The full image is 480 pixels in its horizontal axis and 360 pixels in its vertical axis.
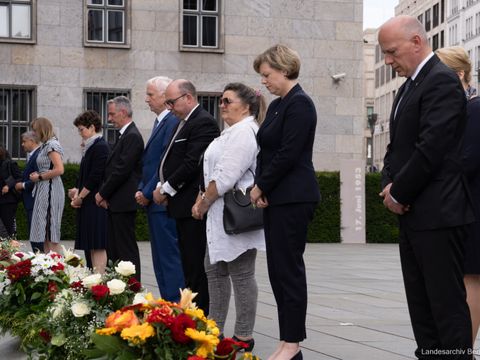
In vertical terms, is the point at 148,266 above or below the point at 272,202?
below

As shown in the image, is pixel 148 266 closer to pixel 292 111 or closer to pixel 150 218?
pixel 150 218

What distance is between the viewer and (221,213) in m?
7.85

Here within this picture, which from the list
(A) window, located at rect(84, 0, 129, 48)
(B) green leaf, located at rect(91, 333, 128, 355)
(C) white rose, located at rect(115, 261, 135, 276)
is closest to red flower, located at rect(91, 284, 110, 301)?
(C) white rose, located at rect(115, 261, 135, 276)

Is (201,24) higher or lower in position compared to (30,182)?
higher

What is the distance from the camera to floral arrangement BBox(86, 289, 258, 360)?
4.83 metres

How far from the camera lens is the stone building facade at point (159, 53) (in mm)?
24641

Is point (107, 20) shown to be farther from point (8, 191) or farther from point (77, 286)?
point (77, 286)

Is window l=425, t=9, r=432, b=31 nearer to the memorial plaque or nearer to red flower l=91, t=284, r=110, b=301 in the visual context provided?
the memorial plaque

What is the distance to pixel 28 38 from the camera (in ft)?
80.8

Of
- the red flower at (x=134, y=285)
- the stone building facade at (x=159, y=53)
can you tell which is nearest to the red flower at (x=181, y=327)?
the red flower at (x=134, y=285)

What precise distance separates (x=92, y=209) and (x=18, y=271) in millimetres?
3284

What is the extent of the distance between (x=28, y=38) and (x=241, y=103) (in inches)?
692

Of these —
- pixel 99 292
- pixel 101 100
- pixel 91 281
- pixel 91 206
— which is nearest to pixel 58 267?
pixel 91 281

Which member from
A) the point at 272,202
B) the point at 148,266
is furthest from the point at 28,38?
the point at 272,202
